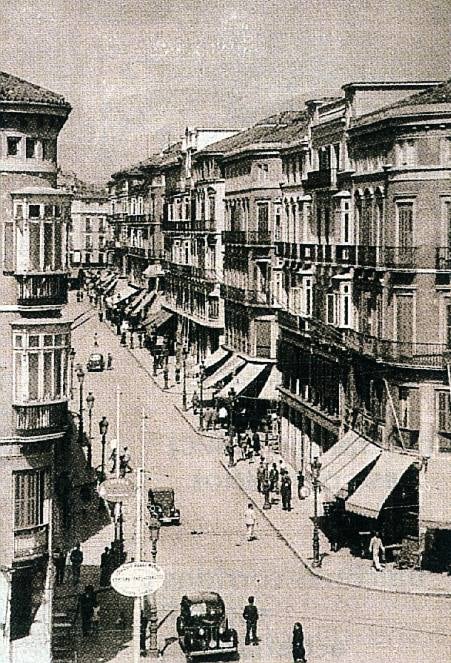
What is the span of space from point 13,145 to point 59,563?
656 centimetres

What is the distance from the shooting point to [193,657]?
17.3 m

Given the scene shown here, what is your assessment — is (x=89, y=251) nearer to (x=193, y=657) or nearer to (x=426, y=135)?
(x=426, y=135)

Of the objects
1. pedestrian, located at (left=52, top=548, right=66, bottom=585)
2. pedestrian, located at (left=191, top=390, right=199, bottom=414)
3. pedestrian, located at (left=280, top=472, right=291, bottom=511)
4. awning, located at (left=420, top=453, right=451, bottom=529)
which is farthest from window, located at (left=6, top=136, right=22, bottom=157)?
pedestrian, located at (left=191, top=390, right=199, bottom=414)

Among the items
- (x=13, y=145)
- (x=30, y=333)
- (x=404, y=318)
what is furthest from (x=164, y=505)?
(x=13, y=145)

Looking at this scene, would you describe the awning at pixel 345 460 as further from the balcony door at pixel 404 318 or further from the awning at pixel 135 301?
the awning at pixel 135 301

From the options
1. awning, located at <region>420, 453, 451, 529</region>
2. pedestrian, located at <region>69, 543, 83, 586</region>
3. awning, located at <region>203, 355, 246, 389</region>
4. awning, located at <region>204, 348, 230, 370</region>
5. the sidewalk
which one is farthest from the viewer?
awning, located at <region>204, 348, 230, 370</region>

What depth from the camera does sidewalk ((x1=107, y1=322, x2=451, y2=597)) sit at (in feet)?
67.5

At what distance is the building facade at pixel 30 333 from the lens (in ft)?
60.4

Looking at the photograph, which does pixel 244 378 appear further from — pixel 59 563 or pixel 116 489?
pixel 59 563

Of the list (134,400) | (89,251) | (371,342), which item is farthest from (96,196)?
(371,342)

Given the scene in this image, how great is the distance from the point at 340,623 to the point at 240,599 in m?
1.88

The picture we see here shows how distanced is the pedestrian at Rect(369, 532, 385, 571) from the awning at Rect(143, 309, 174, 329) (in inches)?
1134

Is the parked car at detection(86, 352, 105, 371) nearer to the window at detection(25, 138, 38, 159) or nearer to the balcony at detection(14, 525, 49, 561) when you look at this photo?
the balcony at detection(14, 525, 49, 561)

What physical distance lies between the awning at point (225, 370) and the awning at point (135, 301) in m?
15.6
